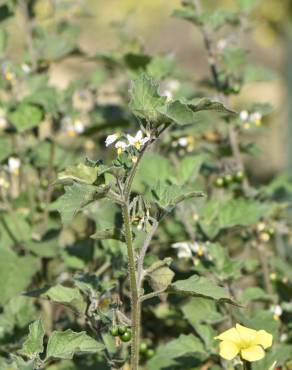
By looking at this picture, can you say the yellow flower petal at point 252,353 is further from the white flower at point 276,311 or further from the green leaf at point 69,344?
the white flower at point 276,311

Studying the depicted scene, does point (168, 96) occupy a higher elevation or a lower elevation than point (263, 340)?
higher

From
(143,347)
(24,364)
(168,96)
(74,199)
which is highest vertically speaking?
(168,96)

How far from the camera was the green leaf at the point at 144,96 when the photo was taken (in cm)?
213

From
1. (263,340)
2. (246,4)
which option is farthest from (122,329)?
(246,4)

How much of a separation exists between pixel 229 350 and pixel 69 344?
0.40m

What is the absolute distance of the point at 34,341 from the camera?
7.27 feet

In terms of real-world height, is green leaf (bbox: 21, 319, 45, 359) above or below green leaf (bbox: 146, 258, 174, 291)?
below

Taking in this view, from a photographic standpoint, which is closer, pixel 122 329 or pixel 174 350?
pixel 122 329

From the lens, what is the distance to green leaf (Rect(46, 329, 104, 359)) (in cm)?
222

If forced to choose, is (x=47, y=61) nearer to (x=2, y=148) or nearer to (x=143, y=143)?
(x=2, y=148)

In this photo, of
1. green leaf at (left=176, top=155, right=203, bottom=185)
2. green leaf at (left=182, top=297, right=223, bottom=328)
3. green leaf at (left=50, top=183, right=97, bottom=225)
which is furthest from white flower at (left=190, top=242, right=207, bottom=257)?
green leaf at (left=50, top=183, right=97, bottom=225)

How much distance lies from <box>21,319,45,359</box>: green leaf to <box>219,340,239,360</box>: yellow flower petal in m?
0.45

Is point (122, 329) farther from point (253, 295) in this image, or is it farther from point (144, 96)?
point (253, 295)

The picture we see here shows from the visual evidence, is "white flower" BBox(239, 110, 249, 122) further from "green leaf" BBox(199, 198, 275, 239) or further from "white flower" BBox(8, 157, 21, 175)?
"white flower" BBox(8, 157, 21, 175)
